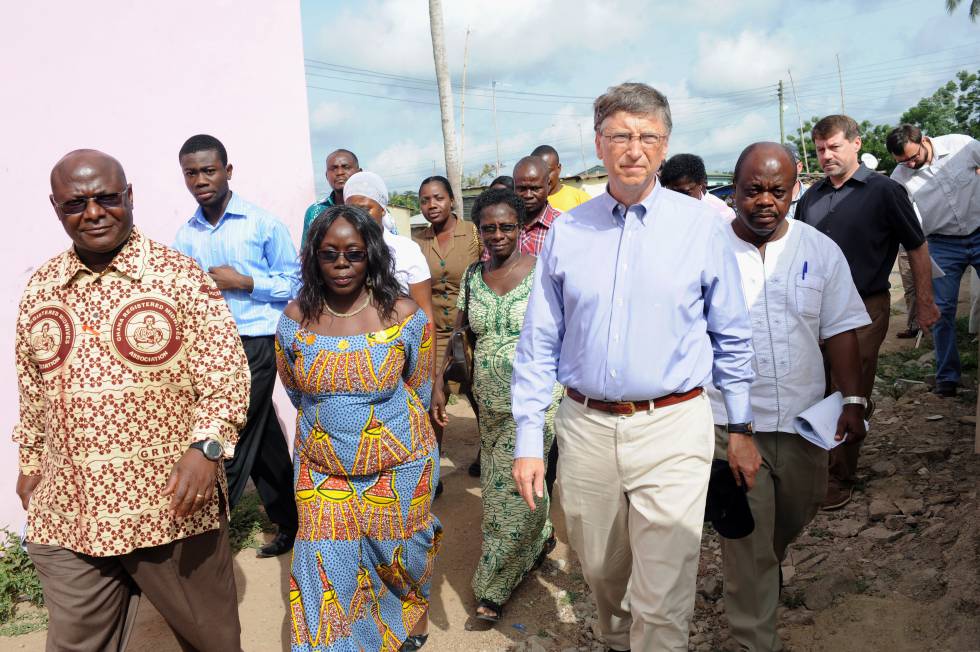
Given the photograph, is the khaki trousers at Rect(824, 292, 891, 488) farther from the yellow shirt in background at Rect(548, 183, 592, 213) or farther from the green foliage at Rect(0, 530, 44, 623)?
the green foliage at Rect(0, 530, 44, 623)

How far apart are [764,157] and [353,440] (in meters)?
2.07

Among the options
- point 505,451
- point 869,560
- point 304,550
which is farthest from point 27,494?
point 869,560

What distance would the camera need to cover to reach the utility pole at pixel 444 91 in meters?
12.0

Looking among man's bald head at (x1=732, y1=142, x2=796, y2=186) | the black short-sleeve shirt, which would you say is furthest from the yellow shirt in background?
man's bald head at (x1=732, y1=142, x2=796, y2=186)

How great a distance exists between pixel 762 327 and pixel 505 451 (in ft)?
5.20

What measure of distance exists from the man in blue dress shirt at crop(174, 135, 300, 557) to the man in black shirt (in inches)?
131

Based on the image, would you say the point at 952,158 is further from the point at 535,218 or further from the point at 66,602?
the point at 66,602

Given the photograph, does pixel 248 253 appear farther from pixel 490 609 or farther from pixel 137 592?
pixel 490 609

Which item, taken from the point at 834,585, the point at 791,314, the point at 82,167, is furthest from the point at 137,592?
the point at 834,585

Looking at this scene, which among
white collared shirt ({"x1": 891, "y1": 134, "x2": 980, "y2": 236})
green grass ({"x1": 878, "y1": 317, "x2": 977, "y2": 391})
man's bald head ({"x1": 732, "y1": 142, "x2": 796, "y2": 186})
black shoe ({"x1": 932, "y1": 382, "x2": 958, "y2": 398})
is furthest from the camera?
green grass ({"x1": 878, "y1": 317, "x2": 977, "y2": 391})

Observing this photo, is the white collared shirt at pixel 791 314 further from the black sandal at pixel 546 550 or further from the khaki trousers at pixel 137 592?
the khaki trousers at pixel 137 592

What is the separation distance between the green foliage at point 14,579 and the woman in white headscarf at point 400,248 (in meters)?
2.64

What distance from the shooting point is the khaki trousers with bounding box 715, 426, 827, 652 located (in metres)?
3.19

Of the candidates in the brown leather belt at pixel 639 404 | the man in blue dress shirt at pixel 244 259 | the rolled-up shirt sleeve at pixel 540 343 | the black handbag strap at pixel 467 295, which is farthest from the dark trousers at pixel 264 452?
the brown leather belt at pixel 639 404
